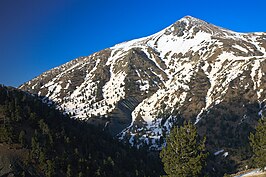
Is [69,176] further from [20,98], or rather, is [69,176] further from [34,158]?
[20,98]

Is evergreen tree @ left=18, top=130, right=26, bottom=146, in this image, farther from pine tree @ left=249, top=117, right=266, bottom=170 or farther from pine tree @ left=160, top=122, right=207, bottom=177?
pine tree @ left=249, top=117, right=266, bottom=170

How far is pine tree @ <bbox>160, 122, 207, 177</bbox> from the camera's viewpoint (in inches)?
2074

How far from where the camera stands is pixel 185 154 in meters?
53.4

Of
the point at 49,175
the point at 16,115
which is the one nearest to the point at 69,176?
the point at 49,175

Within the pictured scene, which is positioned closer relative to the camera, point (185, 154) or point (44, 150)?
point (185, 154)

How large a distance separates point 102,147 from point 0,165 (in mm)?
65214

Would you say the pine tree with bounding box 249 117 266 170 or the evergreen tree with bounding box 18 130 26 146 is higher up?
the evergreen tree with bounding box 18 130 26 146

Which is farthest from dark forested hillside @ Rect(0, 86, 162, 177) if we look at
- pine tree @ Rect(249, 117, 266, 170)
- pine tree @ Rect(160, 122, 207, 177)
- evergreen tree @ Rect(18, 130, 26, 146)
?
pine tree @ Rect(249, 117, 266, 170)

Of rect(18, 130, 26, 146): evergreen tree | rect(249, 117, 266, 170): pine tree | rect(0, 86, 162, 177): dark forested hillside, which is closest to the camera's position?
rect(249, 117, 266, 170): pine tree

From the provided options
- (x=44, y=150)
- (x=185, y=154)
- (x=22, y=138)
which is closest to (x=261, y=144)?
(x=185, y=154)

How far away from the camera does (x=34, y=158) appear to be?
9706 centimetres

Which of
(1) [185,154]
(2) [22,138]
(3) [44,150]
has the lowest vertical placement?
(1) [185,154]

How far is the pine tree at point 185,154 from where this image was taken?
2074 inches

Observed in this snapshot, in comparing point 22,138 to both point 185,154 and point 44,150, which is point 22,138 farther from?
point 185,154
